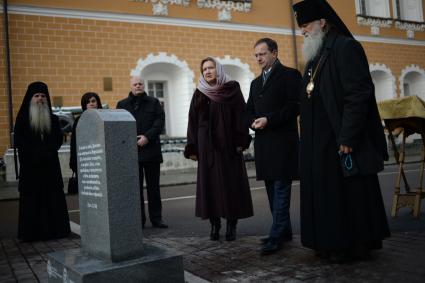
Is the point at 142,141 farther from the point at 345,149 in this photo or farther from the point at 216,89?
the point at 345,149

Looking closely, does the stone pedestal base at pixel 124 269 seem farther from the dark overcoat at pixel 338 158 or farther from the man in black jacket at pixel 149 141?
the man in black jacket at pixel 149 141

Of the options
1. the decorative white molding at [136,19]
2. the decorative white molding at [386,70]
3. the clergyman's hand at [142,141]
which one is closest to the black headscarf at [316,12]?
the clergyman's hand at [142,141]

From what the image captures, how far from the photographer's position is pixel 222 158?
5305mm

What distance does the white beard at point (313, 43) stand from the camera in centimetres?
416

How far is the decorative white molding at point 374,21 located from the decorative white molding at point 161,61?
29.5ft

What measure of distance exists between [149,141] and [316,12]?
3062 millimetres

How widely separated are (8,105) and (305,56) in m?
11.6

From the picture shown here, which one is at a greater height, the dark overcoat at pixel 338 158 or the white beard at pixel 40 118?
the white beard at pixel 40 118

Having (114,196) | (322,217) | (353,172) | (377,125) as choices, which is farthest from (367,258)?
(114,196)

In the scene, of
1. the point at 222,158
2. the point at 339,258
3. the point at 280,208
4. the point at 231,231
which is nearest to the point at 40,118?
the point at 222,158

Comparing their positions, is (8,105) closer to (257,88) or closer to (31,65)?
(31,65)

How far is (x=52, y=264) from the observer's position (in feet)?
12.5

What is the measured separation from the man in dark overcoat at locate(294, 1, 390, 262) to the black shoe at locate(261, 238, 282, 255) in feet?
1.43

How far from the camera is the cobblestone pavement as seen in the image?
358cm
